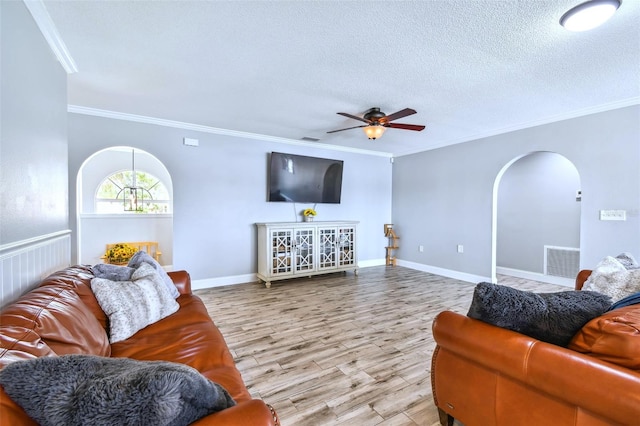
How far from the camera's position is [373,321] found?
2.96 meters

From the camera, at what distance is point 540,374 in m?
1.07

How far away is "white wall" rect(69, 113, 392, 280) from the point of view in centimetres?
353

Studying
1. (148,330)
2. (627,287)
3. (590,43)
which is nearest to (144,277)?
(148,330)

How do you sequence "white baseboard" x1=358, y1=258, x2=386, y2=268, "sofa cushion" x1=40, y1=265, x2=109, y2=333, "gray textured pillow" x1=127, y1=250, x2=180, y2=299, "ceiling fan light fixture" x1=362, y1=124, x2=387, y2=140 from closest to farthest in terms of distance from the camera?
"sofa cushion" x1=40, y1=265, x2=109, y2=333 < "gray textured pillow" x1=127, y1=250, x2=180, y2=299 < "ceiling fan light fixture" x1=362, y1=124, x2=387, y2=140 < "white baseboard" x1=358, y1=258, x2=386, y2=268

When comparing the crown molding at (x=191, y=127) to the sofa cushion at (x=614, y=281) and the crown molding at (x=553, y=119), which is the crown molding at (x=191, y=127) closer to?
the crown molding at (x=553, y=119)

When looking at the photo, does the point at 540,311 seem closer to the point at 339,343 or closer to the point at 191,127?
the point at 339,343

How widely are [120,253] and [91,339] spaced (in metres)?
4.09

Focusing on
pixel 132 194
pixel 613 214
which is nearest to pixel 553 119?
pixel 613 214

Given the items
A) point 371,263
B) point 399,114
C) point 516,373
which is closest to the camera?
point 516,373

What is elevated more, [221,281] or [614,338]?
[614,338]

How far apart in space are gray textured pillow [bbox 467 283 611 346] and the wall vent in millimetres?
3893

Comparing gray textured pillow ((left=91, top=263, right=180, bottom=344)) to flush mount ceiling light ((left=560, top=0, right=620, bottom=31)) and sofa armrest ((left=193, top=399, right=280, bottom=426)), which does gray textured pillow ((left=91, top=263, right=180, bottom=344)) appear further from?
flush mount ceiling light ((left=560, top=0, right=620, bottom=31))

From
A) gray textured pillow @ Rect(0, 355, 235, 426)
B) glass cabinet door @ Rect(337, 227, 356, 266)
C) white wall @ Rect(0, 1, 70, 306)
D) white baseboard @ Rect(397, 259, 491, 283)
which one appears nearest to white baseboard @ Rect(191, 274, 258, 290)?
glass cabinet door @ Rect(337, 227, 356, 266)

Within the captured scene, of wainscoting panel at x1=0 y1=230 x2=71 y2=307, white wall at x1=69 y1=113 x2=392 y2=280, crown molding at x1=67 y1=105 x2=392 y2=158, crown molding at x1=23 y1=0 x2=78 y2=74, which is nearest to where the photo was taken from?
wainscoting panel at x1=0 y1=230 x2=71 y2=307
